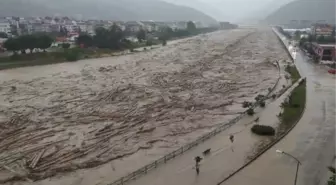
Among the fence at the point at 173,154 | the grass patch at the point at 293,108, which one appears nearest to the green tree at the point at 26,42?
the fence at the point at 173,154

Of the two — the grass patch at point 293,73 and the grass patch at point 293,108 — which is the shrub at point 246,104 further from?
the grass patch at point 293,73

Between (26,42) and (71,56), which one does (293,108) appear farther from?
(26,42)

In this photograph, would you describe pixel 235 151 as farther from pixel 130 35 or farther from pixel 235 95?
pixel 130 35

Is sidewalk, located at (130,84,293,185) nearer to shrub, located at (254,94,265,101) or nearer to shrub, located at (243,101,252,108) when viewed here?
shrub, located at (243,101,252,108)

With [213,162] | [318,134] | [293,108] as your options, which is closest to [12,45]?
[293,108]

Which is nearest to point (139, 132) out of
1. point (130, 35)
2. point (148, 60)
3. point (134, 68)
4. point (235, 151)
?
point (235, 151)
